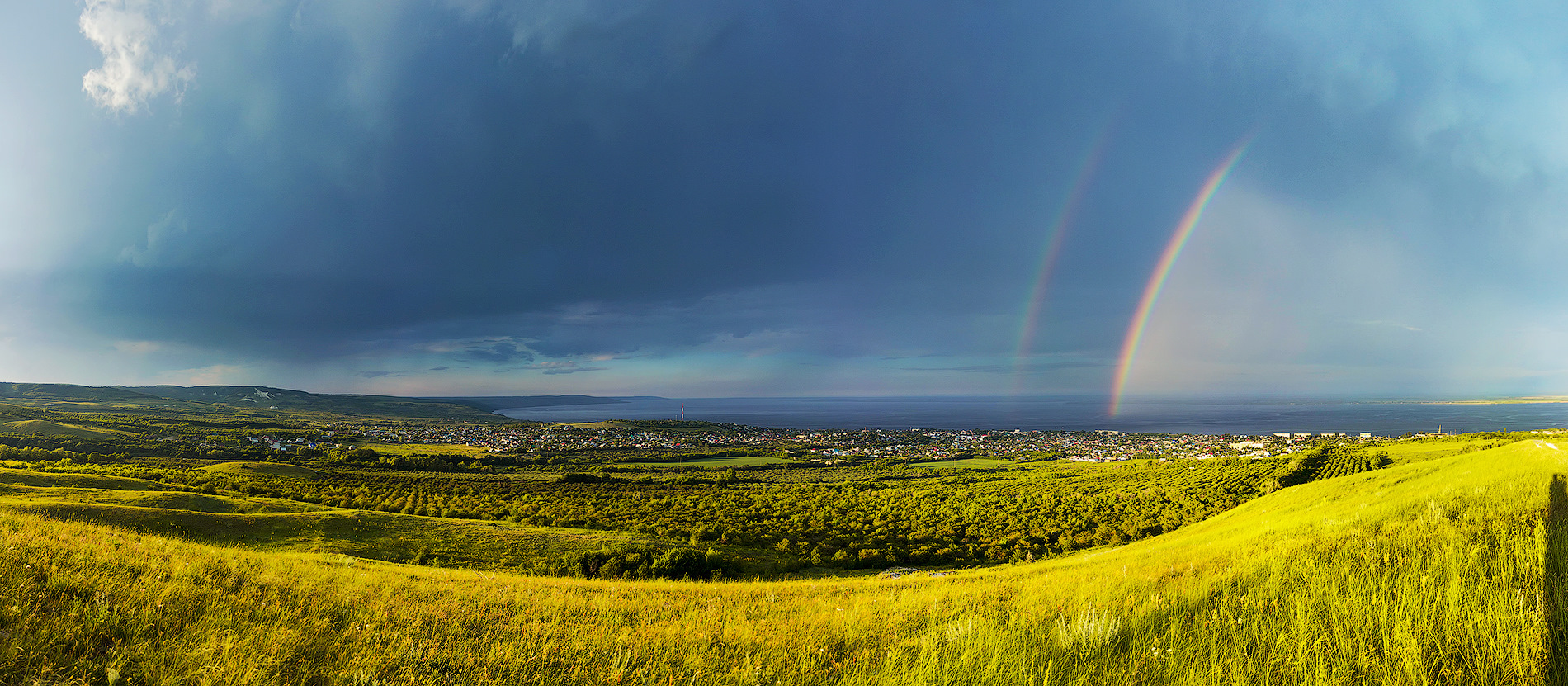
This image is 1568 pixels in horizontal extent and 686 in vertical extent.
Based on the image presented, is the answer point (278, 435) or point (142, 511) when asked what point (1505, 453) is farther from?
point (278, 435)

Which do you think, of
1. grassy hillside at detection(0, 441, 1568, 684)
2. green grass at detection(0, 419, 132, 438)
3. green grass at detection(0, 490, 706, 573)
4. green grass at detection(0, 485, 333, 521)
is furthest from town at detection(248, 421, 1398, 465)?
grassy hillside at detection(0, 441, 1568, 684)

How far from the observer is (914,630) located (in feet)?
15.4

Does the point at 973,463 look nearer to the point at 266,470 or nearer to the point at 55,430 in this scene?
the point at 266,470

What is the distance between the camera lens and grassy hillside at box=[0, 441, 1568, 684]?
300 centimetres

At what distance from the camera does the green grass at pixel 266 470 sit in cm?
7725

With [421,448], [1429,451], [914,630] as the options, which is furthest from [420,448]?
[1429,451]

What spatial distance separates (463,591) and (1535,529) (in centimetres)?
1416

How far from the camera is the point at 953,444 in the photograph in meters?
149

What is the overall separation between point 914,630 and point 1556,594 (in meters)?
4.21

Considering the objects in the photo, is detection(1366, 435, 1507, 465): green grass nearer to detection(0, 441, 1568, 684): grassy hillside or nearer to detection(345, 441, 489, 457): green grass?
detection(0, 441, 1568, 684): grassy hillside

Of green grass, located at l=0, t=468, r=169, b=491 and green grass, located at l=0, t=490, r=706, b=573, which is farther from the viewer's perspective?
green grass, located at l=0, t=468, r=169, b=491

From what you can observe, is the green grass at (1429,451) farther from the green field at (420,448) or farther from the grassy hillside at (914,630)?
the green field at (420,448)

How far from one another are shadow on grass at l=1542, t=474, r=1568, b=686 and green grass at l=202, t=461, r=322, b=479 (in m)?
109

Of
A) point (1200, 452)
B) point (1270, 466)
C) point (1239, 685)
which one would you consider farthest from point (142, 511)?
point (1200, 452)
